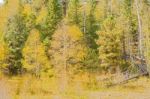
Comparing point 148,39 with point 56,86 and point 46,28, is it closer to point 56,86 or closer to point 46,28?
point 56,86

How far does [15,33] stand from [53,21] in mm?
5462

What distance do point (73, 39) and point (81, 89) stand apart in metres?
6.71

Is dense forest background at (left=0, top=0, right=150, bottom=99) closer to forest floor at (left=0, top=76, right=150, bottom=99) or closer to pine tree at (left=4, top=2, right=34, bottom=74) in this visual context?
pine tree at (left=4, top=2, right=34, bottom=74)

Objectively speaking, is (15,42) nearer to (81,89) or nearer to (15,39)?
(15,39)

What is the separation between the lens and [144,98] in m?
37.2

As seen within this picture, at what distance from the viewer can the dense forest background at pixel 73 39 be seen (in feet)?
155

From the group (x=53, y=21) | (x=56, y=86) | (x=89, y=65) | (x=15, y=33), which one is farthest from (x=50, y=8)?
(x=56, y=86)

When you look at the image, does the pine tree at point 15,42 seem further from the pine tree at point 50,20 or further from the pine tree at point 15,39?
the pine tree at point 50,20

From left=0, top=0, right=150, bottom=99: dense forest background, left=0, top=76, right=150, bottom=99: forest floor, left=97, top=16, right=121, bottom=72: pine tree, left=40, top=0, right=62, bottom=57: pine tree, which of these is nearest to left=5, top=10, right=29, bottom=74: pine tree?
left=0, top=0, right=150, bottom=99: dense forest background

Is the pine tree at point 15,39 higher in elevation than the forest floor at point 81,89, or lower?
higher

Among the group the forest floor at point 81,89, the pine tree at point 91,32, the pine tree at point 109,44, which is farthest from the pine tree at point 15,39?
the pine tree at point 109,44

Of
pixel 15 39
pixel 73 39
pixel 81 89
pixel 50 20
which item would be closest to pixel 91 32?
pixel 50 20

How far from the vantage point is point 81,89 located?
44125 mm

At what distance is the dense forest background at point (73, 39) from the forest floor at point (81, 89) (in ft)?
2.70
